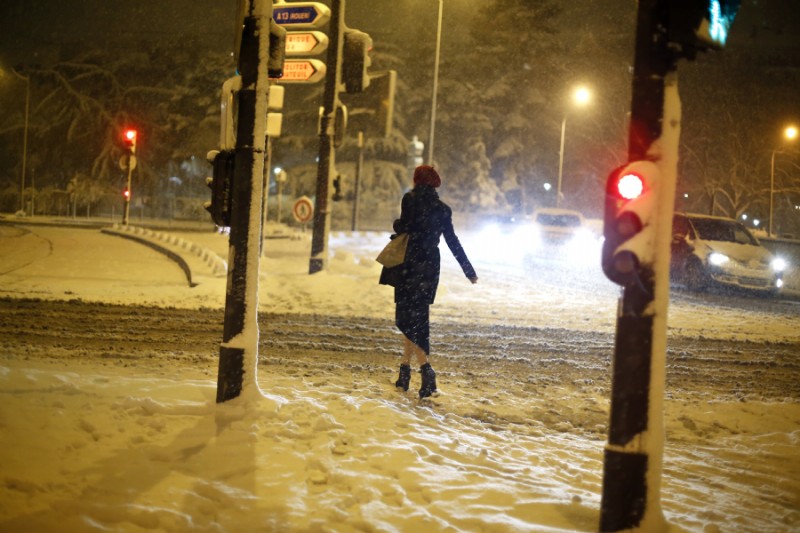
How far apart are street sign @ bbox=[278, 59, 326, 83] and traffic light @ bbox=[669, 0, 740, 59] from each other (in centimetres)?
745

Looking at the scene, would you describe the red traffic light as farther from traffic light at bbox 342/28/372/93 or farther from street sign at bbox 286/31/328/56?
traffic light at bbox 342/28/372/93

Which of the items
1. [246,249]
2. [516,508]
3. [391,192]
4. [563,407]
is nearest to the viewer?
[516,508]

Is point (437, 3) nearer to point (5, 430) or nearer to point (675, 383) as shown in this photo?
point (675, 383)

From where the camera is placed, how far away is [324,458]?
4266 mm

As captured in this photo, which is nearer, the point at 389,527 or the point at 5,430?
the point at 389,527

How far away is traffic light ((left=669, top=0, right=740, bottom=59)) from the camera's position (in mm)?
3258

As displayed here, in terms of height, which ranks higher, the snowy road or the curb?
the curb

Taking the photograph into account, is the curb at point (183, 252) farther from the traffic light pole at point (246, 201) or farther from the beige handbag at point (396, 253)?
the traffic light pole at point (246, 201)

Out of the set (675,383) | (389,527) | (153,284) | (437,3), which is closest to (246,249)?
(389,527)

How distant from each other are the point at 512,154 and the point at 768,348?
4317 cm

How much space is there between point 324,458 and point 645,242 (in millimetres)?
2279

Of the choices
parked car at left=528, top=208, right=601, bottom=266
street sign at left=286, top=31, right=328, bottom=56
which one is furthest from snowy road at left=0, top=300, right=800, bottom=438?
parked car at left=528, top=208, right=601, bottom=266

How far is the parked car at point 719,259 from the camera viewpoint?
15.4 metres

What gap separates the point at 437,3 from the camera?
72.7 feet
